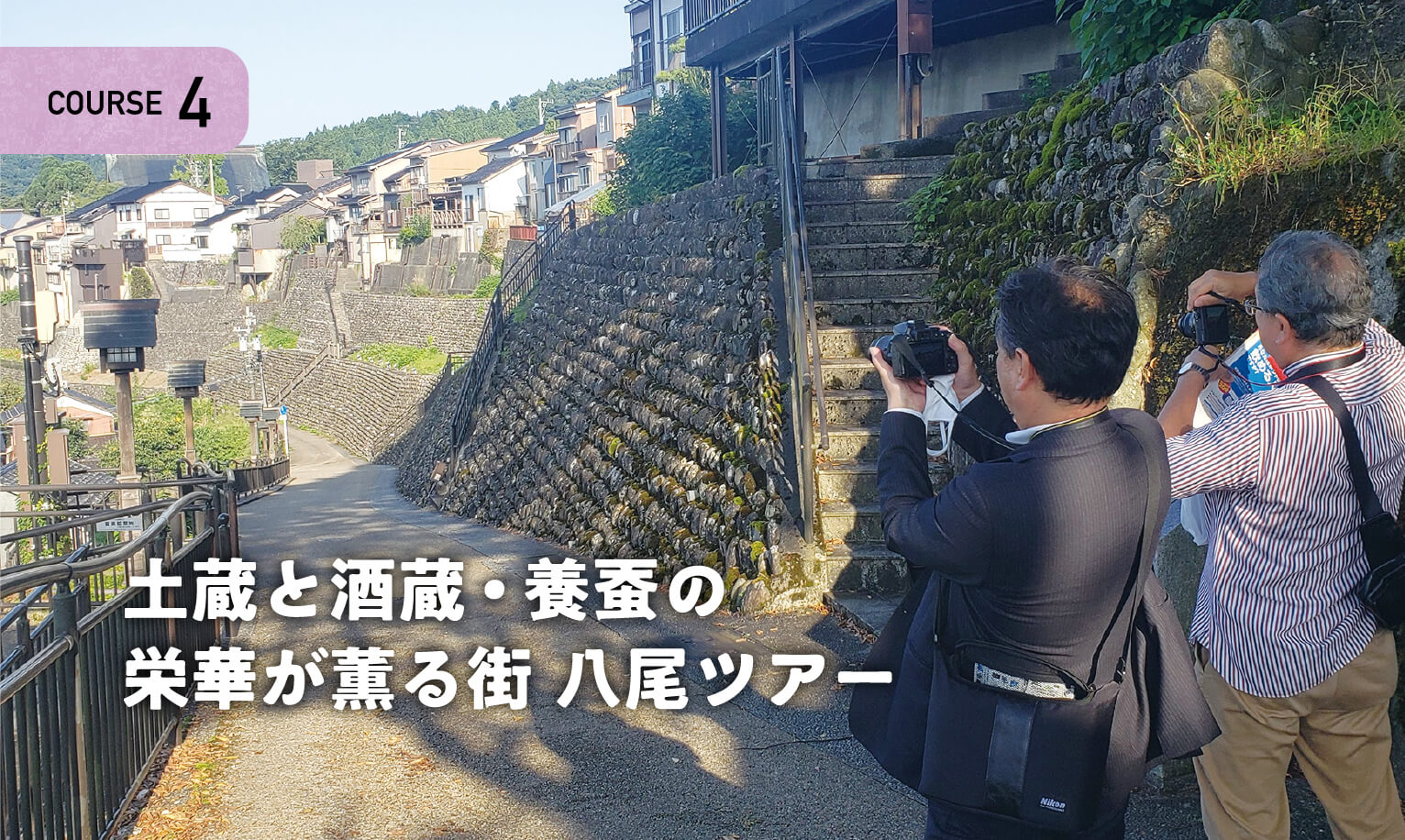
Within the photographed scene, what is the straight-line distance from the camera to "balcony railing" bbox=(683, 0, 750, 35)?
16.7m

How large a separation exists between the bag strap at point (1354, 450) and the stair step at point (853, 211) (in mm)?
7793

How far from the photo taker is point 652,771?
4.63 meters

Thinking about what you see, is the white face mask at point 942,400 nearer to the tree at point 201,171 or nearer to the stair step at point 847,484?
the stair step at point 847,484

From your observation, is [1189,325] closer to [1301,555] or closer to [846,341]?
[1301,555]

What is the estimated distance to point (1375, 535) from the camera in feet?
8.31

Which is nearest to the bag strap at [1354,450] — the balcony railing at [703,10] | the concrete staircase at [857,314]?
the concrete staircase at [857,314]

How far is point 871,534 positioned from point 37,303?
12120mm

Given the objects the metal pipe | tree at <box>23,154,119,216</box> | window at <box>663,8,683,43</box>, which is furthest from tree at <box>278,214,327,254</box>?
the metal pipe

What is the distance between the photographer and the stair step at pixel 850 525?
24.0 ft

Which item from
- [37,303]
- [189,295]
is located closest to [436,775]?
[37,303]

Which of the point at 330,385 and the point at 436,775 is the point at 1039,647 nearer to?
the point at 436,775

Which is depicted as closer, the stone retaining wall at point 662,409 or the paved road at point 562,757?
the paved road at point 562,757

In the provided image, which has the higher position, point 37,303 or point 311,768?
point 37,303

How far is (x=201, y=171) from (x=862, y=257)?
105m
